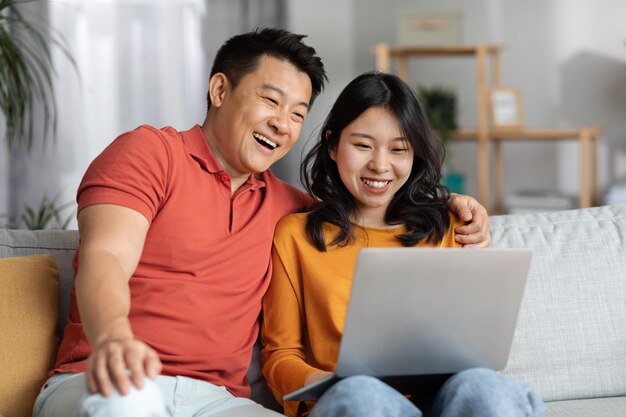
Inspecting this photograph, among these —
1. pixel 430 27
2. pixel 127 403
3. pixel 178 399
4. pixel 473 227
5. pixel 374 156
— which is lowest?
pixel 178 399

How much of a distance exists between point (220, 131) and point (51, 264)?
42 centimetres

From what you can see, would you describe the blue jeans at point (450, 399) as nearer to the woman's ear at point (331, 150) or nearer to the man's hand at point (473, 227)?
the man's hand at point (473, 227)

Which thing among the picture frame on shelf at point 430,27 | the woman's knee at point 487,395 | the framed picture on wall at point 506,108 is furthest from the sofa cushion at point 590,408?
the picture frame on shelf at point 430,27

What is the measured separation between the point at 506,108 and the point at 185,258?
11.2ft

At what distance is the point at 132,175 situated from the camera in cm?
149

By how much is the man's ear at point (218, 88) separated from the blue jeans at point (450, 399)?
2.35 feet

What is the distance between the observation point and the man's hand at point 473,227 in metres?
1.77

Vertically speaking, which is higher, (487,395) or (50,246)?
(50,246)

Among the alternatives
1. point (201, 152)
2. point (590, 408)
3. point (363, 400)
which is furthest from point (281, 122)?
point (590, 408)

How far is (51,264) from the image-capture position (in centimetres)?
171

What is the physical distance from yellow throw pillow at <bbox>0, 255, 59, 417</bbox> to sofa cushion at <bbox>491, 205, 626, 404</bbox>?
0.91m

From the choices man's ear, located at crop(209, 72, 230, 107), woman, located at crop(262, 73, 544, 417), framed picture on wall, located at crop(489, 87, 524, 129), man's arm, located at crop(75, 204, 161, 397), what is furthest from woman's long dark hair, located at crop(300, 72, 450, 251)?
framed picture on wall, located at crop(489, 87, 524, 129)

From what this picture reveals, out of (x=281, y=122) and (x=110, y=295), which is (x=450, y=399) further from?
(x=281, y=122)

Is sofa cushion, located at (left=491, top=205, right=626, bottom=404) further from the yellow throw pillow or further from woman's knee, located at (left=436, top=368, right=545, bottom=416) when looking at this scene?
the yellow throw pillow
